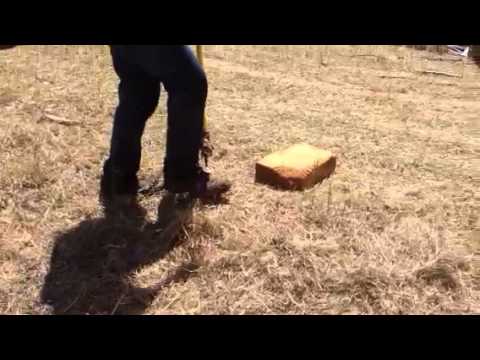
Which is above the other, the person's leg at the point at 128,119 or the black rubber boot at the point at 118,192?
the person's leg at the point at 128,119

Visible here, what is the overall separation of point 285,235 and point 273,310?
50 cm

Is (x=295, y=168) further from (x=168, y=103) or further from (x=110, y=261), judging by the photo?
(x=110, y=261)

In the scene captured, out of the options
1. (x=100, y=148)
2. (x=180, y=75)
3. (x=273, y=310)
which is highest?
(x=180, y=75)

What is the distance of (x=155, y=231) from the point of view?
2.71 metres

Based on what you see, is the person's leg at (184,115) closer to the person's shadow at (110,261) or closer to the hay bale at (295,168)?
the person's shadow at (110,261)

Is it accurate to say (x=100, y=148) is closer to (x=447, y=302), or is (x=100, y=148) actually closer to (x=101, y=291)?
(x=101, y=291)

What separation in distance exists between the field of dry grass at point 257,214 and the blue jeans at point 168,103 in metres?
0.28

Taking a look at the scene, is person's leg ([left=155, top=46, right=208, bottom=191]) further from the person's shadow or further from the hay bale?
the hay bale

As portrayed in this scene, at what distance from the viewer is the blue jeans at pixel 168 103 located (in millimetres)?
2369

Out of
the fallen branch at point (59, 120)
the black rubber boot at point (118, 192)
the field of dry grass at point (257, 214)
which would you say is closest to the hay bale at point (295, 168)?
the field of dry grass at point (257, 214)

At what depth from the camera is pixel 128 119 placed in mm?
2736

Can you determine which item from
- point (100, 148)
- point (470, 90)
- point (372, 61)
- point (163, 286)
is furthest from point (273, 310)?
point (372, 61)

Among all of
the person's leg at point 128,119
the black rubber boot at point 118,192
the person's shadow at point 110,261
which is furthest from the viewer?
the black rubber boot at point 118,192

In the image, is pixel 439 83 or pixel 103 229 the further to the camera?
pixel 439 83
